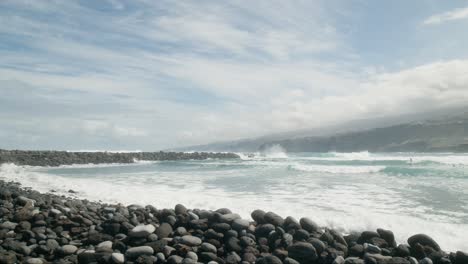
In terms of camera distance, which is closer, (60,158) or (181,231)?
(181,231)

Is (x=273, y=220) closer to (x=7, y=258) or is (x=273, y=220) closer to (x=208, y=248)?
A: (x=208, y=248)

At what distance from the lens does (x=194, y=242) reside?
4.47 meters

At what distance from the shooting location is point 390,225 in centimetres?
553

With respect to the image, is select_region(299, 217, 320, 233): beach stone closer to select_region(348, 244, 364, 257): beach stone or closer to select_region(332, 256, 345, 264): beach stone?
select_region(348, 244, 364, 257): beach stone

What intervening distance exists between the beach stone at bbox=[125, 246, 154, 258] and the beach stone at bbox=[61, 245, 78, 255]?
855mm

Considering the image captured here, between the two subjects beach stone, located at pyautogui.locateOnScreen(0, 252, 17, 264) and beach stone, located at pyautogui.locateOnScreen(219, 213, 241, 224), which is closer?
beach stone, located at pyautogui.locateOnScreen(0, 252, 17, 264)

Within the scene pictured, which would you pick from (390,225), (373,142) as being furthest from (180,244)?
(373,142)

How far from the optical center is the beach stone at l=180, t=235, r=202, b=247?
442cm

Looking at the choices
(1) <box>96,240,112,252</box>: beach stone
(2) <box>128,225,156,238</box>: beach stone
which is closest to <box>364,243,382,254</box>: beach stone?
(2) <box>128,225,156,238</box>: beach stone

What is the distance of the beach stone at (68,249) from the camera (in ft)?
14.1

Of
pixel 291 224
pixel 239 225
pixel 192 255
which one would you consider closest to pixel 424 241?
pixel 291 224

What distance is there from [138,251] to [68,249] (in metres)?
1.05

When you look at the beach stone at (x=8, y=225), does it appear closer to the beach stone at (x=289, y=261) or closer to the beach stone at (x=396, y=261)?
the beach stone at (x=289, y=261)

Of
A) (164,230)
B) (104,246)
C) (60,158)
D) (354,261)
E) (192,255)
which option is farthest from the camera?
(60,158)
